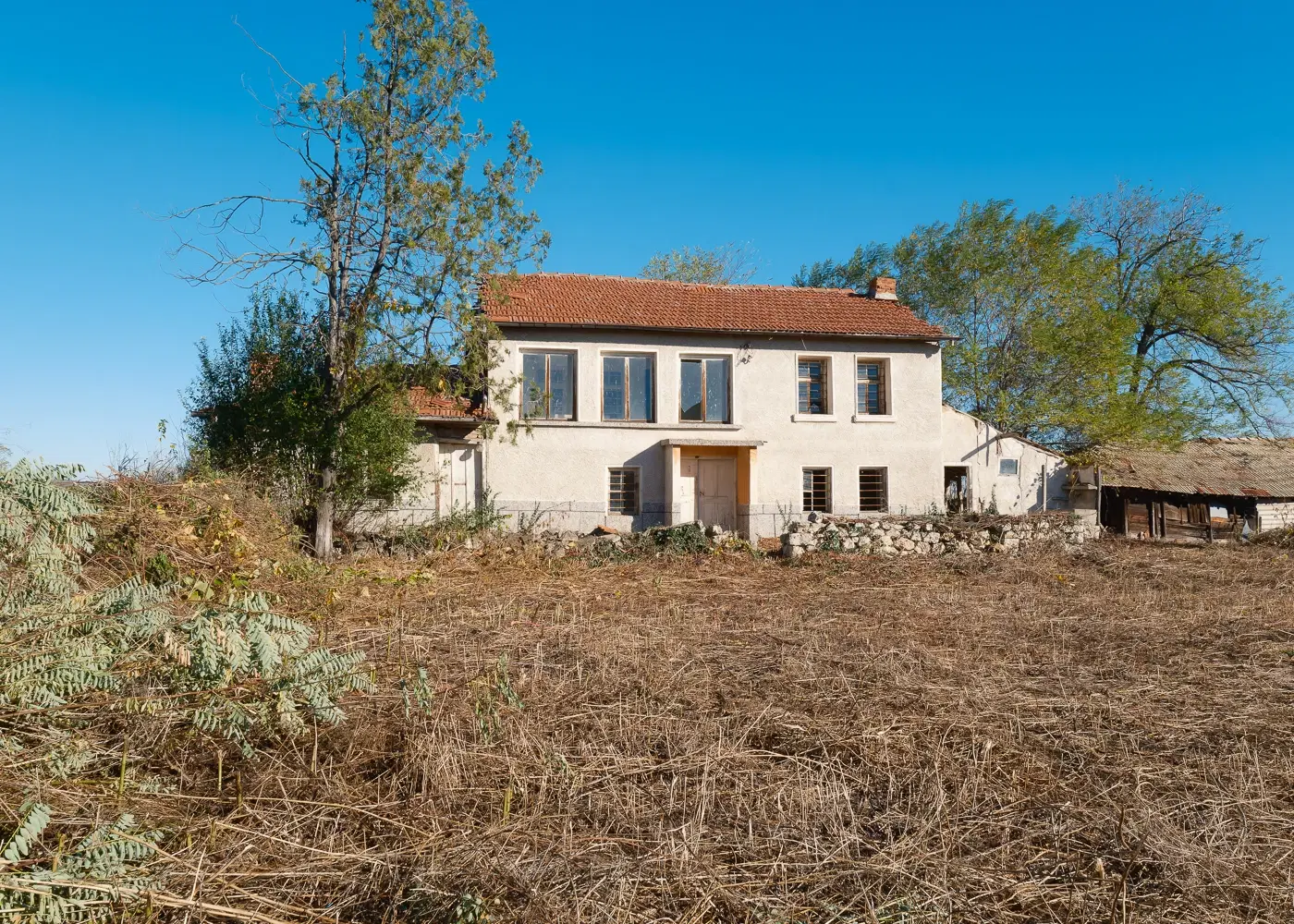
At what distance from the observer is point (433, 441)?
1961 centimetres

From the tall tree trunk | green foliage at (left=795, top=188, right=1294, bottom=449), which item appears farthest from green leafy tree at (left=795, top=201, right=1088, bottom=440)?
the tall tree trunk

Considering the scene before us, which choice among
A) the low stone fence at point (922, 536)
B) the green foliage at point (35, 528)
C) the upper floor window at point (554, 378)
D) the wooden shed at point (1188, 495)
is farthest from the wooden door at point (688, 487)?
the green foliage at point (35, 528)

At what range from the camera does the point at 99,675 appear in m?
3.51

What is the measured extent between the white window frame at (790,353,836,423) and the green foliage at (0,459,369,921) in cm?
1884

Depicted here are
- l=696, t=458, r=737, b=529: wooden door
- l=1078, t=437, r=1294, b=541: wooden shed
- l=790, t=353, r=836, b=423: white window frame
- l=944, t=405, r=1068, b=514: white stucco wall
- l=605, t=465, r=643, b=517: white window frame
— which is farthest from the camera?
l=1078, t=437, r=1294, b=541: wooden shed

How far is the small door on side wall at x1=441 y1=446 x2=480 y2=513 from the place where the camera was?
19.9m

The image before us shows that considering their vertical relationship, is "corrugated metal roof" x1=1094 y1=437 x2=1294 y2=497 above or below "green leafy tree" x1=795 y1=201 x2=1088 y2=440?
below

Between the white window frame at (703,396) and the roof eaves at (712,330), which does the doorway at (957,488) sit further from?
the white window frame at (703,396)

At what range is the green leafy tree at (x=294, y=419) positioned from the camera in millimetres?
15789

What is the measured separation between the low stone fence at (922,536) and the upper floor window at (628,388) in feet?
18.4

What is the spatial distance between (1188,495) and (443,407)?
2298 centimetres

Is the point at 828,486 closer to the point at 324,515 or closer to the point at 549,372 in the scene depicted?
the point at 549,372

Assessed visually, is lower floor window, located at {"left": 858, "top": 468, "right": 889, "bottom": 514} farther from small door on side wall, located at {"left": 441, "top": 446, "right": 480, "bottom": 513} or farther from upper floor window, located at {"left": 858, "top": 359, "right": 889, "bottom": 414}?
small door on side wall, located at {"left": 441, "top": 446, "right": 480, "bottom": 513}

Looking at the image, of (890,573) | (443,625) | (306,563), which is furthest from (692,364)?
(443,625)
